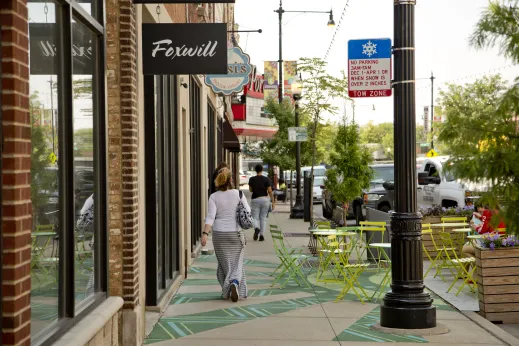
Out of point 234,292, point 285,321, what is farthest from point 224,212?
point 285,321

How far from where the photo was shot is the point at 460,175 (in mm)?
4469

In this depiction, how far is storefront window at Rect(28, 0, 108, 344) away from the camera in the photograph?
199 inches

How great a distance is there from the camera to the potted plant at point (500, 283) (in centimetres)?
948

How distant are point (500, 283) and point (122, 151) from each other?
185 inches

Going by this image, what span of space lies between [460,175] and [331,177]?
38.8 feet

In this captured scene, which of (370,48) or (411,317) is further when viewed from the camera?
(370,48)

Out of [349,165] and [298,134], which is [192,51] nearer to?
[349,165]

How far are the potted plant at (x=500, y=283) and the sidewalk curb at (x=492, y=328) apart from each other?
0.61 ft

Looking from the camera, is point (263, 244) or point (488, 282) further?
point (263, 244)

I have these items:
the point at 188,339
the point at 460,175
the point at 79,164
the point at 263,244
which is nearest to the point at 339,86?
the point at 263,244

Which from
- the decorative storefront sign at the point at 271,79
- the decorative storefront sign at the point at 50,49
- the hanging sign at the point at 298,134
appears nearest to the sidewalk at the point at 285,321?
the decorative storefront sign at the point at 50,49

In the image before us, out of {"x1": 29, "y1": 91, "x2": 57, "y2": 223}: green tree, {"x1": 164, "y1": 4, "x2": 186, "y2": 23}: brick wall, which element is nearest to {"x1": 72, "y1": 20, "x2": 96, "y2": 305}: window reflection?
{"x1": 29, "y1": 91, "x2": 57, "y2": 223}: green tree

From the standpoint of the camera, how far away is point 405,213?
8.69 meters

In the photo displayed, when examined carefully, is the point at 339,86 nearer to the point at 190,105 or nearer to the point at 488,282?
the point at 190,105
